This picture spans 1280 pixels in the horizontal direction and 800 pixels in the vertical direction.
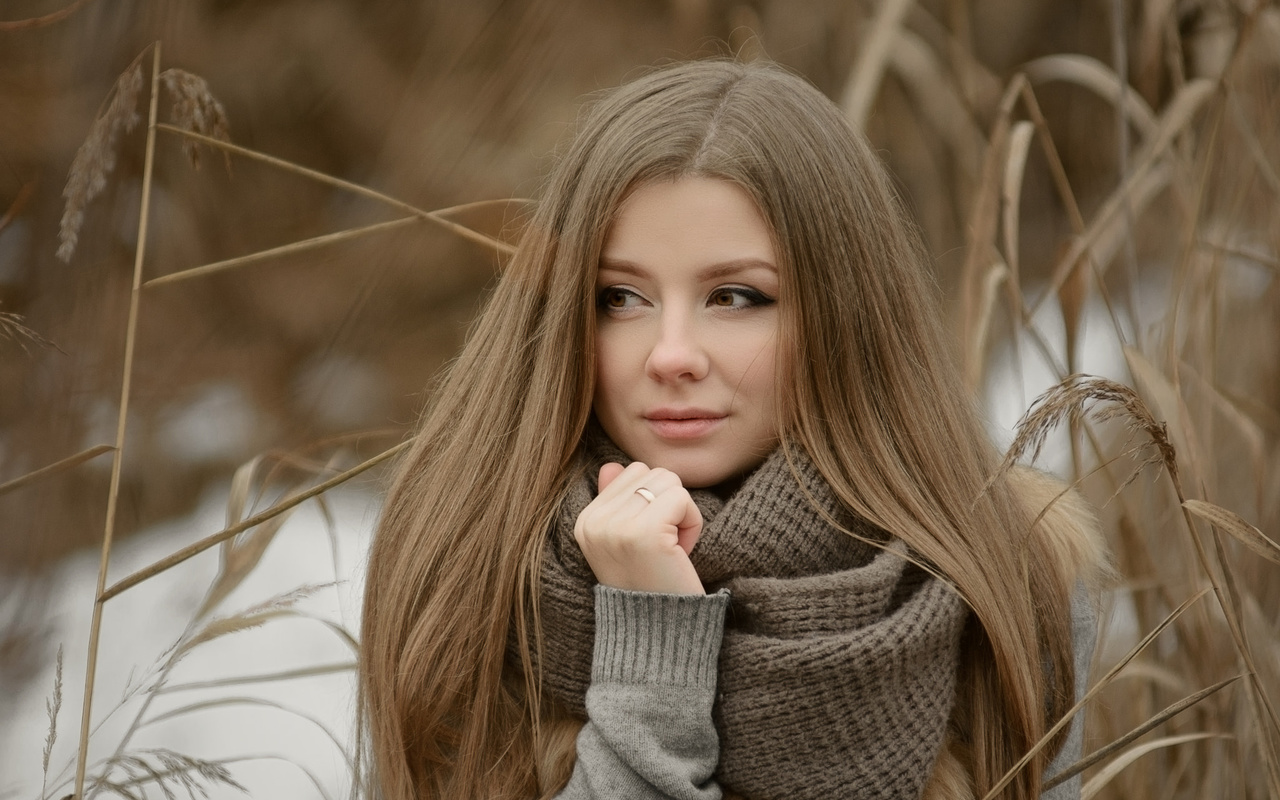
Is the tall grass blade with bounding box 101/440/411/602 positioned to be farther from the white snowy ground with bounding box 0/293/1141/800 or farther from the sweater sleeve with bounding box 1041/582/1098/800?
the sweater sleeve with bounding box 1041/582/1098/800

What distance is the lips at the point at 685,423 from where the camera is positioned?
3.57 feet

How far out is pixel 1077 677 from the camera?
3.97 ft

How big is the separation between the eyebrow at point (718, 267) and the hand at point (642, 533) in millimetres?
181

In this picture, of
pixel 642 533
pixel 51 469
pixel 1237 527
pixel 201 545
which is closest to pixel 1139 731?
pixel 1237 527

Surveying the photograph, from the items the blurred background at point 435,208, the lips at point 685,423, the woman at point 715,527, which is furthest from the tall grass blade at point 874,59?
the lips at point 685,423

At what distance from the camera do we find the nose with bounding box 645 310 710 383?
1045mm

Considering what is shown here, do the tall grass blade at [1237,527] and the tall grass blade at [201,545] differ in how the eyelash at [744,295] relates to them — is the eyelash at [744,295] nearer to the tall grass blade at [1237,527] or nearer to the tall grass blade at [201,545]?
the tall grass blade at [201,545]

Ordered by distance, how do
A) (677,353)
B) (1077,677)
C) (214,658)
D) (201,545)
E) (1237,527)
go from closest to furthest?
(1237,527) → (201,545) → (677,353) → (1077,677) → (214,658)

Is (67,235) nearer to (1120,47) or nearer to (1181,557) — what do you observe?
(1120,47)

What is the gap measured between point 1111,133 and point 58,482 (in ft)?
5.83

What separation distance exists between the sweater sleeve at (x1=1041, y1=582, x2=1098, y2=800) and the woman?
0.05m

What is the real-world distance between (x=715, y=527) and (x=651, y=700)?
16 centimetres

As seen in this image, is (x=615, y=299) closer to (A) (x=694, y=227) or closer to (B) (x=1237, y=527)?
(A) (x=694, y=227)

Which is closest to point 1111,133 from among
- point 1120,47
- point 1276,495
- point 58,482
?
point 1120,47
